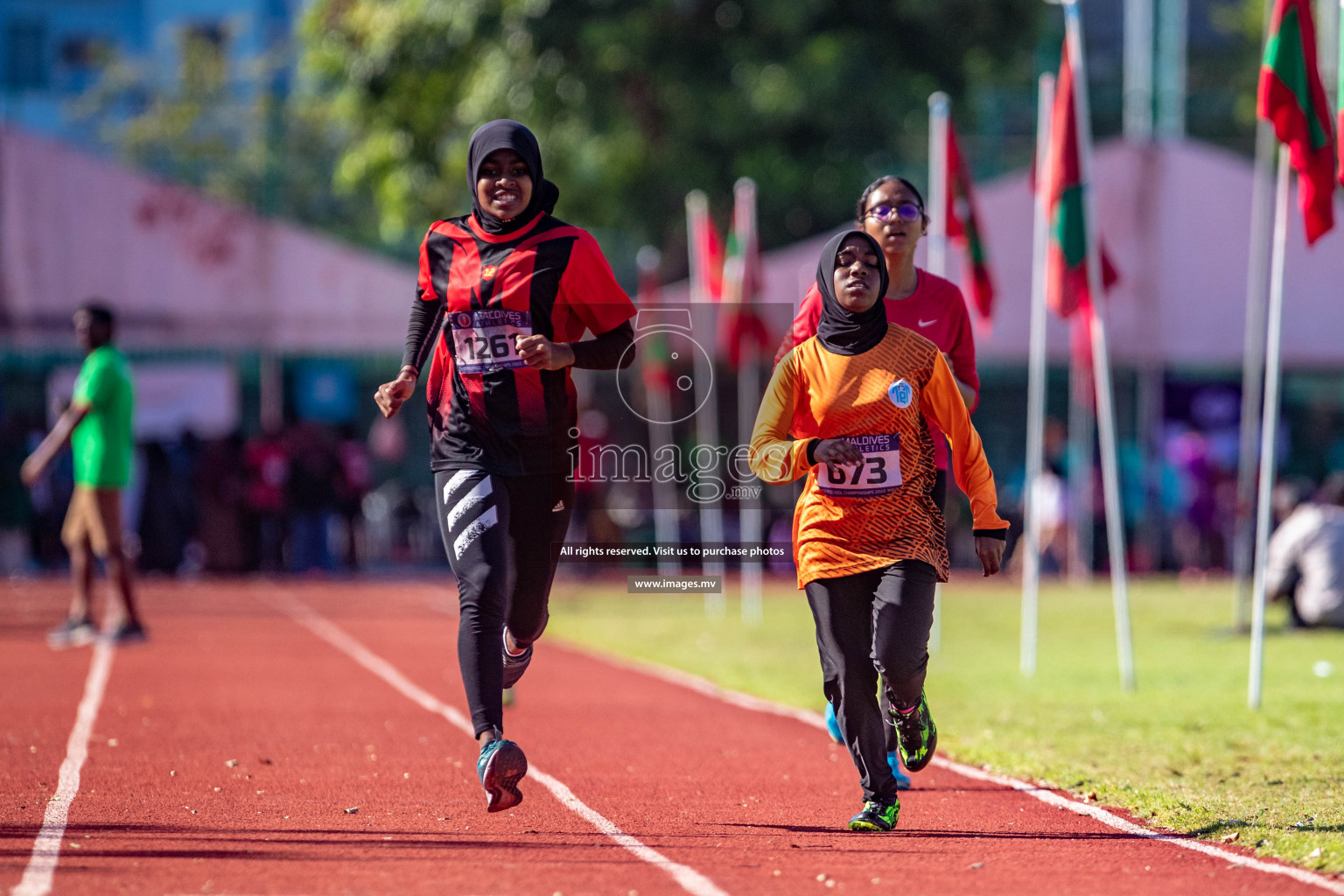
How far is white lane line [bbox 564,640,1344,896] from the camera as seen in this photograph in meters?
5.77

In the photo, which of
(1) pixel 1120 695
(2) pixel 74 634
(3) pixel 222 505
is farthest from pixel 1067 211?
(3) pixel 222 505

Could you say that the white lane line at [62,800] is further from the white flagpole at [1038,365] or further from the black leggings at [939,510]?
the white flagpole at [1038,365]

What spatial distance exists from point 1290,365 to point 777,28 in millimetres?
8988

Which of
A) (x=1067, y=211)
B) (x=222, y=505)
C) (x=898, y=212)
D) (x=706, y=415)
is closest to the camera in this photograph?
(x=898, y=212)

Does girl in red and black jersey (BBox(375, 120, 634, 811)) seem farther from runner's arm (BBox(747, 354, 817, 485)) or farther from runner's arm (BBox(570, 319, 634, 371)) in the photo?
runner's arm (BBox(747, 354, 817, 485))

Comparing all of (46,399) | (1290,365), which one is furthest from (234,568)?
(1290,365)

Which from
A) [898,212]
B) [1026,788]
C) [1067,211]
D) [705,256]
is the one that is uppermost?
[705,256]

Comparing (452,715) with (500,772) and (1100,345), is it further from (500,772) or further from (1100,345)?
(1100,345)

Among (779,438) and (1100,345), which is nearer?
(779,438)

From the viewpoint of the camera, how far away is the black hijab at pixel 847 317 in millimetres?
6473

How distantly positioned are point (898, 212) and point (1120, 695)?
5069 millimetres

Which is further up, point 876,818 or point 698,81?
point 698,81

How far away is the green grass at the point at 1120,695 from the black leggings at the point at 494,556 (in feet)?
→ 8.07

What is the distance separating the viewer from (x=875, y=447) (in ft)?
21.1
